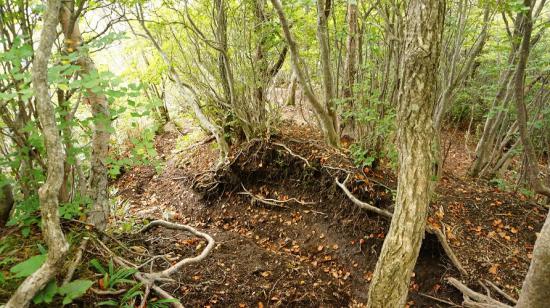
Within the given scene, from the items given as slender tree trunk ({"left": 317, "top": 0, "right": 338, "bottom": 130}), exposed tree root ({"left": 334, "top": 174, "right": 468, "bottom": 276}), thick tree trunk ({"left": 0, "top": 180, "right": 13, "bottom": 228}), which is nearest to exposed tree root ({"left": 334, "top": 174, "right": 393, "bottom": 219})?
exposed tree root ({"left": 334, "top": 174, "right": 468, "bottom": 276})

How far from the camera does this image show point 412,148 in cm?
258

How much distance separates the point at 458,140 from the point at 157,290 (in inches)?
417

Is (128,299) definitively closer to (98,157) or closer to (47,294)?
(47,294)

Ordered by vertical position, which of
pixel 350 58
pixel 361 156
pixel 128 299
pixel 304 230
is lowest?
pixel 304 230

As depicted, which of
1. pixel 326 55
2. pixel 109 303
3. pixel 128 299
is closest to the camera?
pixel 109 303

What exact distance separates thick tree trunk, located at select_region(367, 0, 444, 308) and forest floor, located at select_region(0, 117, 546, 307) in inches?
54.7

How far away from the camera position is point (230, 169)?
6.19 m

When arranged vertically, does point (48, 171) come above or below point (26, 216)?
above

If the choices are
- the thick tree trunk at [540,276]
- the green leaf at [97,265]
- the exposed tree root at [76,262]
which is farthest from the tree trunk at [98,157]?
the thick tree trunk at [540,276]

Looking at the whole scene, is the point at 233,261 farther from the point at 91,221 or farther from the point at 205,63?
the point at 205,63

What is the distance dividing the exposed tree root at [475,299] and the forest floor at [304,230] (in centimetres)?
19

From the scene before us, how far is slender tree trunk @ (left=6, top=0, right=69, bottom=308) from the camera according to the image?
1.73m

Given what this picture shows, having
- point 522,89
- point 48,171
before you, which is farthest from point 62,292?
point 522,89

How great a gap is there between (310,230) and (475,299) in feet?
7.86
